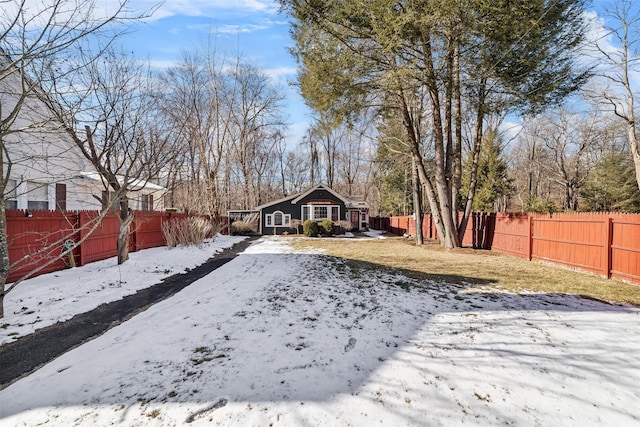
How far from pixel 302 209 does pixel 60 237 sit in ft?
60.0

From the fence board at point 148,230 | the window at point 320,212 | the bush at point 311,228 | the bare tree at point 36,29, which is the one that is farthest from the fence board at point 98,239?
the window at point 320,212

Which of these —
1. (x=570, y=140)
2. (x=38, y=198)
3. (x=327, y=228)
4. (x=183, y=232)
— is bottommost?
(x=327, y=228)

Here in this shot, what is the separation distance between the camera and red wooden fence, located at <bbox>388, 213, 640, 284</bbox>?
21.1 feet

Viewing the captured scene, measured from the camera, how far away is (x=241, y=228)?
2317 centimetres

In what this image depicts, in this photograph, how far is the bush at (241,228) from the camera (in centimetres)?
2308

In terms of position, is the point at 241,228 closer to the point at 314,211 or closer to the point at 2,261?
the point at 314,211

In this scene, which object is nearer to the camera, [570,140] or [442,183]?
[442,183]

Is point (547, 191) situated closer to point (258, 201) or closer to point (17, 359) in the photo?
point (258, 201)

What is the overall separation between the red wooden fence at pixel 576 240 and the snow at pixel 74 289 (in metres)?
10.3

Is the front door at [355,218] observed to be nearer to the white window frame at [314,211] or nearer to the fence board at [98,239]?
the white window frame at [314,211]

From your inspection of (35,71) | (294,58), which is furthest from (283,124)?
(35,71)

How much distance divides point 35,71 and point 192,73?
56.0ft

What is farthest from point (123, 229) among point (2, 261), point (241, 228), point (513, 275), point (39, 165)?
point (241, 228)

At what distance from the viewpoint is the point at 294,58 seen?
1121cm
